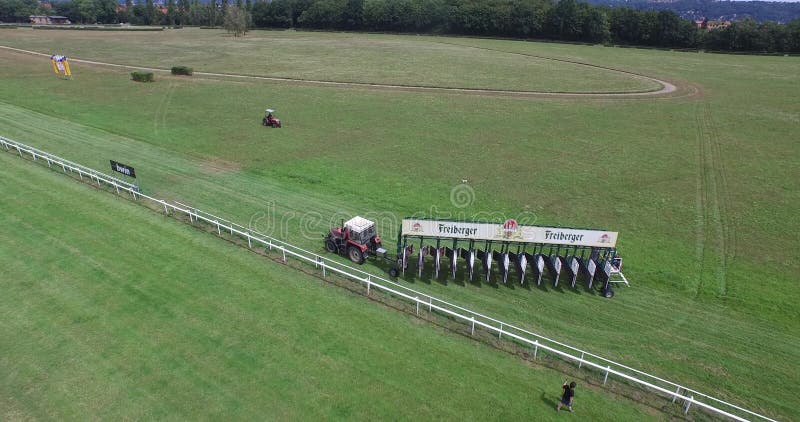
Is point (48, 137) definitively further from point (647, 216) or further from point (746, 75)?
point (746, 75)

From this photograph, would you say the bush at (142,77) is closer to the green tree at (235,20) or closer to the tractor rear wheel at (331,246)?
the tractor rear wheel at (331,246)

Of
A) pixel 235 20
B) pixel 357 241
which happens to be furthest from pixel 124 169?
pixel 235 20

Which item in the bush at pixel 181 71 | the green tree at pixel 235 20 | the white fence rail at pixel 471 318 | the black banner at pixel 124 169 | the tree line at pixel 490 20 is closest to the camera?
the white fence rail at pixel 471 318

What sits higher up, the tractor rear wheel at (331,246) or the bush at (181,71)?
the bush at (181,71)

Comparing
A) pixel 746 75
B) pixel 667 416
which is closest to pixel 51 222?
pixel 667 416

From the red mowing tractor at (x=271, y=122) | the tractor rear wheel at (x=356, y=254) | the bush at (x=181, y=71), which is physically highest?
the bush at (x=181, y=71)

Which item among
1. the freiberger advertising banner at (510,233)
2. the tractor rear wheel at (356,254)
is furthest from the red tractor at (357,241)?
the freiberger advertising banner at (510,233)

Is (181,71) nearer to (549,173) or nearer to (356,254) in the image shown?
(549,173)
